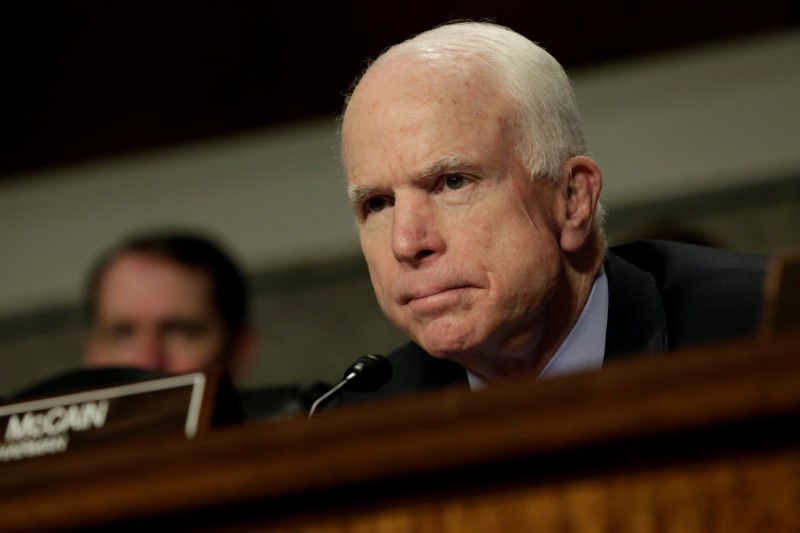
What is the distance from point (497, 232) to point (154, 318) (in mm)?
1641

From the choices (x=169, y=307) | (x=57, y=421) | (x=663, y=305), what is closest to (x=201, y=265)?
(x=169, y=307)

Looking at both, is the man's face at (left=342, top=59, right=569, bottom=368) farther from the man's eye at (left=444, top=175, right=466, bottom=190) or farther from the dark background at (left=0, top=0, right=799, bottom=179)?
the dark background at (left=0, top=0, right=799, bottom=179)

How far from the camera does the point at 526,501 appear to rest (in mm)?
977

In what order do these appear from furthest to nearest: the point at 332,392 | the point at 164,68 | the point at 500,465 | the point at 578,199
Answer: the point at 164,68
the point at 578,199
the point at 332,392
the point at 500,465

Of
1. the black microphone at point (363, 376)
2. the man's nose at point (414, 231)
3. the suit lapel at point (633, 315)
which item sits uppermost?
the man's nose at point (414, 231)

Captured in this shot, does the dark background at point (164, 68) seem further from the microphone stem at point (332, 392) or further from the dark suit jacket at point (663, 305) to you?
the microphone stem at point (332, 392)

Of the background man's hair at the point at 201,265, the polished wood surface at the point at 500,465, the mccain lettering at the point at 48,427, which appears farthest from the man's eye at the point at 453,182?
the background man's hair at the point at 201,265

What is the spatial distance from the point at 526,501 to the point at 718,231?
126 inches

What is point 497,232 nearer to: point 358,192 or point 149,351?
point 358,192

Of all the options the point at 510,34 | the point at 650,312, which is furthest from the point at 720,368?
the point at 510,34

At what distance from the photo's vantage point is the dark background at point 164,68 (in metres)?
4.36

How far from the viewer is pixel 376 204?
197cm

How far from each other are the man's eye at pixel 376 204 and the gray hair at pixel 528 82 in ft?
0.79

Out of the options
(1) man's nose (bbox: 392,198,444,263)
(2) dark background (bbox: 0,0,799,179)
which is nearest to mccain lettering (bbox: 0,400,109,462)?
(1) man's nose (bbox: 392,198,444,263)
